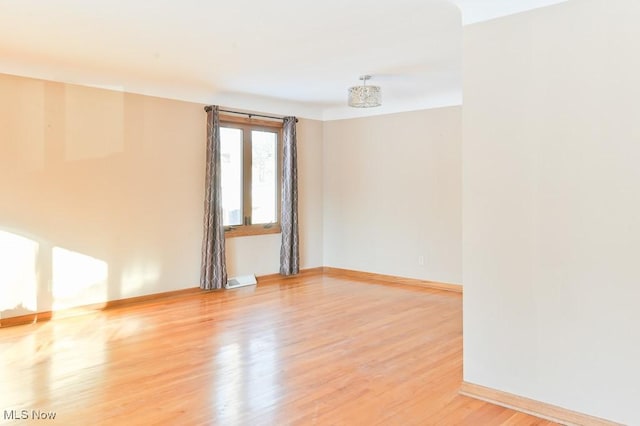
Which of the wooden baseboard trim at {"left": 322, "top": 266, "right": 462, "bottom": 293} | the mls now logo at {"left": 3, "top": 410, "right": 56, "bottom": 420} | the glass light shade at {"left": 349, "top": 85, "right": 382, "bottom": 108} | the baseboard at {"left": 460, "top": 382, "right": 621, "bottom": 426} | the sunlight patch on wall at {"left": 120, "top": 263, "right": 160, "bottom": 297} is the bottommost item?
the mls now logo at {"left": 3, "top": 410, "right": 56, "bottom": 420}

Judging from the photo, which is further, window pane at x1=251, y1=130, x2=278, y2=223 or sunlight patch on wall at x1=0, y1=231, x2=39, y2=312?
window pane at x1=251, y1=130, x2=278, y2=223

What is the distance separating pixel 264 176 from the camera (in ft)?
22.9

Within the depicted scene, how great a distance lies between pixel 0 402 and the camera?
2.80m

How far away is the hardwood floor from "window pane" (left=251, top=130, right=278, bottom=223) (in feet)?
6.00

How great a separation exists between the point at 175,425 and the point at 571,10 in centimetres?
312

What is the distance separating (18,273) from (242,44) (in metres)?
3.14

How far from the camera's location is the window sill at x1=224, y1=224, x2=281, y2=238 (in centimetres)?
647

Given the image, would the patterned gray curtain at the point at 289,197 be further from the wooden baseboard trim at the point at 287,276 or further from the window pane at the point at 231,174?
the window pane at the point at 231,174

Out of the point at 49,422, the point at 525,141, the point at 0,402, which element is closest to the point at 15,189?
the point at 0,402

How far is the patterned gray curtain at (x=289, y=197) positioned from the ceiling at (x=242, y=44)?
2.99 ft

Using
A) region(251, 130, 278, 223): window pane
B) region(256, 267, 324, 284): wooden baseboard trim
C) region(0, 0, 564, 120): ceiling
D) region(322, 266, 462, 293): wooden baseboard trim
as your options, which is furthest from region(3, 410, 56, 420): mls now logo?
region(322, 266, 462, 293): wooden baseboard trim

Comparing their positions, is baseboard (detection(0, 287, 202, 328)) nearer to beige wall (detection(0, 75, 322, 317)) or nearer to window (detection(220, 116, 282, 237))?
beige wall (detection(0, 75, 322, 317))

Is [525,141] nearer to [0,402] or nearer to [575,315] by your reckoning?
[575,315]

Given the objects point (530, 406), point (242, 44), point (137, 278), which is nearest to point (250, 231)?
point (137, 278)
